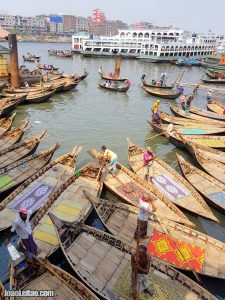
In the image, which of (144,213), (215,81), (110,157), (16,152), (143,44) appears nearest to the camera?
(144,213)

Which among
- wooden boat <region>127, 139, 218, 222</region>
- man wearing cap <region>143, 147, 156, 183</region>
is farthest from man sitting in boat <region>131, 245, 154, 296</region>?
man wearing cap <region>143, 147, 156, 183</region>

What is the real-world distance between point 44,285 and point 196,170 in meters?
10.4

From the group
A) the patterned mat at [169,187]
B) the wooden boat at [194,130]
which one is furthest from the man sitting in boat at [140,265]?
the wooden boat at [194,130]

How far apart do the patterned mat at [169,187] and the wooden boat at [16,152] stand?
7.72 metres

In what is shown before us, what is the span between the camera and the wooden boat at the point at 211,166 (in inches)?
612

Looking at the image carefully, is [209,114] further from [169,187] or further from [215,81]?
[215,81]

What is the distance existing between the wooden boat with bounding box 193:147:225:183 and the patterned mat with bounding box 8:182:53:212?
8.79m

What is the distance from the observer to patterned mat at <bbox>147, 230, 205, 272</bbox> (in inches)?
372

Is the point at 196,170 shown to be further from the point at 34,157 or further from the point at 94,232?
the point at 34,157

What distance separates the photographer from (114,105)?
3117cm

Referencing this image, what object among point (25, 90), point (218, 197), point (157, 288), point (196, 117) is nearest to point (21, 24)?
point (25, 90)

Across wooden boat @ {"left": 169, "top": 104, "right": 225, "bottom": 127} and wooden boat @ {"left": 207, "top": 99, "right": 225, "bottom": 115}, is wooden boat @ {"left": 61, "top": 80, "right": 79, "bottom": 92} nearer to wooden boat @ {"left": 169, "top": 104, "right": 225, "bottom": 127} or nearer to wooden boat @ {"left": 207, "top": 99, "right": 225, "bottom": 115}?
wooden boat @ {"left": 169, "top": 104, "right": 225, "bottom": 127}

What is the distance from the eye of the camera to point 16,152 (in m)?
16.7

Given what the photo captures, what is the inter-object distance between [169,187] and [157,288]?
6361 mm
